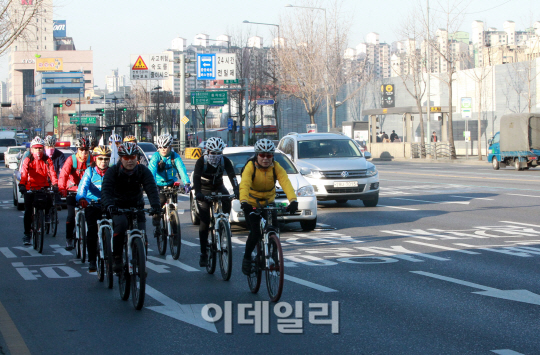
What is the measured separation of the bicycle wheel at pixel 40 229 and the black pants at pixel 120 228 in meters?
4.12

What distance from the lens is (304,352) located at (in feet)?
17.8

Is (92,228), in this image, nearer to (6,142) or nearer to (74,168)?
(74,168)

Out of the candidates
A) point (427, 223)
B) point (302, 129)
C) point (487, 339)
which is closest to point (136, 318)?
point (487, 339)

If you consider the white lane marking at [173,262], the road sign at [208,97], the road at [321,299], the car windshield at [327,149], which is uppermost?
the road sign at [208,97]

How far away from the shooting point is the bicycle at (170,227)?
1036 cm

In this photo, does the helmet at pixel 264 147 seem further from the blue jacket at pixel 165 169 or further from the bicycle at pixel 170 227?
the blue jacket at pixel 165 169

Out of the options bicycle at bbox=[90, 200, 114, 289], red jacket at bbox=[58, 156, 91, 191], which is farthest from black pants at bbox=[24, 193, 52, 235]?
bicycle at bbox=[90, 200, 114, 289]

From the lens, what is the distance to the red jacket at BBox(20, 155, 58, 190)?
1185cm

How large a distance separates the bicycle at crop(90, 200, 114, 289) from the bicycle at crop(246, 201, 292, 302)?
5.03 feet

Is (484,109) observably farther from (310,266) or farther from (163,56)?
(310,266)

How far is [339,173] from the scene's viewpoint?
17.2m

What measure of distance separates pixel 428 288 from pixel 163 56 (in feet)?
154

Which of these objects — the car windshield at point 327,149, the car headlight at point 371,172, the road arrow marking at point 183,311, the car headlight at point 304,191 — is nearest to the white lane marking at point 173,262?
the road arrow marking at point 183,311

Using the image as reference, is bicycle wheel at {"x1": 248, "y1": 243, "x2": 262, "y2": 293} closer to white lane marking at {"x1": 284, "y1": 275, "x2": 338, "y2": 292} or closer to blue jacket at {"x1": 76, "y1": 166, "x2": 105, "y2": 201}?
white lane marking at {"x1": 284, "y1": 275, "x2": 338, "y2": 292}
